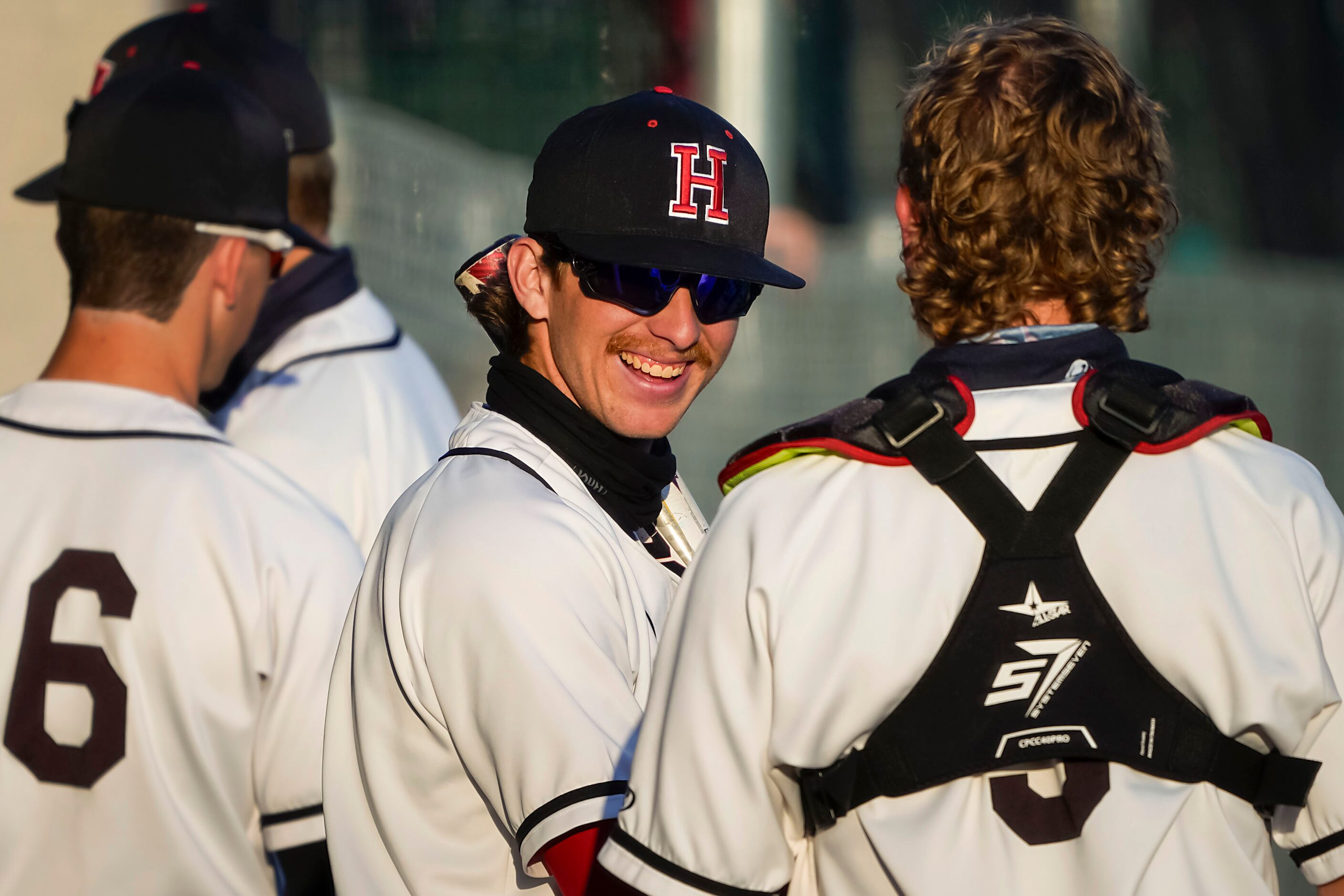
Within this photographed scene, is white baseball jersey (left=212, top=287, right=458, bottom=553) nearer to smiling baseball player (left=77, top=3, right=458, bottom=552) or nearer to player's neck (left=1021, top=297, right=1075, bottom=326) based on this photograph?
smiling baseball player (left=77, top=3, right=458, bottom=552)

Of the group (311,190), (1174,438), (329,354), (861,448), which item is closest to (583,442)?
(861,448)

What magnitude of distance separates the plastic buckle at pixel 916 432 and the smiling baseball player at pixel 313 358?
2122mm

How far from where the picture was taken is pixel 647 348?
2117 millimetres

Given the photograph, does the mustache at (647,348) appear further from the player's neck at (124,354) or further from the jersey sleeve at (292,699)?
the player's neck at (124,354)

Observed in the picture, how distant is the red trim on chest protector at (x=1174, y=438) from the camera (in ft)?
4.61

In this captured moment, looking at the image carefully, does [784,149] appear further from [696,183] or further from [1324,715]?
[1324,715]

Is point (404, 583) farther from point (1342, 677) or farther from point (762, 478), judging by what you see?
point (1342, 677)

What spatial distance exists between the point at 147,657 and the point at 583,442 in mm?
934

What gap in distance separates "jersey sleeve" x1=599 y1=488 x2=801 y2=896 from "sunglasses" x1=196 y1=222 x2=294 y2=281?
65.8 inches

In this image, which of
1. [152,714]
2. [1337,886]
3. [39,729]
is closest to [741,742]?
[1337,886]

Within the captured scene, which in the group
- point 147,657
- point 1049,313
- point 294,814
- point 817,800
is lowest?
point 294,814

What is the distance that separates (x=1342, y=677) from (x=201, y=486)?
188 centimetres

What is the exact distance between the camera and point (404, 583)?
177cm

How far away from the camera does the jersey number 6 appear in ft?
7.69
